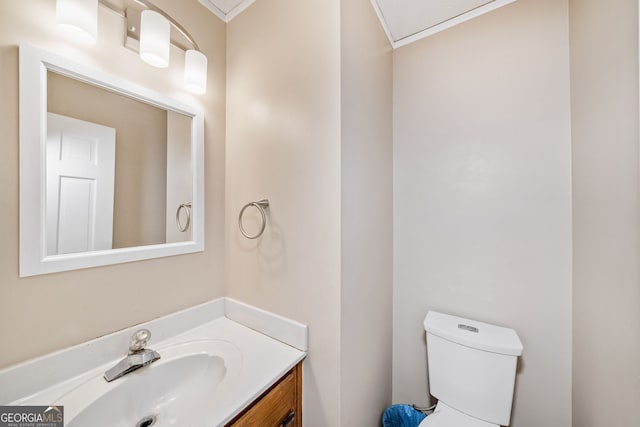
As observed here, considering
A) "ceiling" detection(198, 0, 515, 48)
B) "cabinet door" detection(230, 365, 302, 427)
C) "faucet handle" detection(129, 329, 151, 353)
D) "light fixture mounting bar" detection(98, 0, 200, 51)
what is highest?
"ceiling" detection(198, 0, 515, 48)

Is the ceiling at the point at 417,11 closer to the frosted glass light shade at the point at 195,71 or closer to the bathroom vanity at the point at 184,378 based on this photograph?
the frosted glass light shade at the point at 195,71

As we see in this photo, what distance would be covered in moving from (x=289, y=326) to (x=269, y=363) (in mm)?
152

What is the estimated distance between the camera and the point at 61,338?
0.78 m

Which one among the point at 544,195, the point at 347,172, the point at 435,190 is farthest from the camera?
the point at 435,190

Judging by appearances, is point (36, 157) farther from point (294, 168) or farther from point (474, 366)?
point (474, 366)

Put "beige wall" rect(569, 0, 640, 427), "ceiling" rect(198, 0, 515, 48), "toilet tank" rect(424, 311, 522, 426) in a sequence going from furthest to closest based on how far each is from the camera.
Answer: "ceiling" rect(198, 0, 515, 48) → "toilet tank" rect(424, 311, 522, 426) → "beige wall" rect(569, 0, 640, 427)

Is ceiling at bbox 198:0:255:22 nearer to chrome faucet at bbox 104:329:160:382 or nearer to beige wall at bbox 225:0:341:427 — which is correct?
beige wall at bbox 225:0:341:427

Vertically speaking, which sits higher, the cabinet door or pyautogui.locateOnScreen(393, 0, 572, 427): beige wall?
pyautogui.locateOnScreen(393, 0, 572, 427): beige wall

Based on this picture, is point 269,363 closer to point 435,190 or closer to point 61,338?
point 61,338

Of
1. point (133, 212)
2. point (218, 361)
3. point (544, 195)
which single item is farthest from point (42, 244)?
point (544, 195)

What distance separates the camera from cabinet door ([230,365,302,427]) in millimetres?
742

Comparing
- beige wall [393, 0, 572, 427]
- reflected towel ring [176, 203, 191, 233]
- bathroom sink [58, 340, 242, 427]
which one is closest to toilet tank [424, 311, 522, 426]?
beige wall [393, 0, 572, 427]

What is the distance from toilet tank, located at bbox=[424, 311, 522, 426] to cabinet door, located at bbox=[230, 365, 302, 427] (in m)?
0.68

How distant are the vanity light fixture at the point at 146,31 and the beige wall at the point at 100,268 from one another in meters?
0.04
